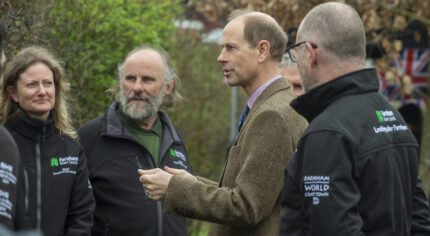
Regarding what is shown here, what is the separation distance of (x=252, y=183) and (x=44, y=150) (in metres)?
1.50

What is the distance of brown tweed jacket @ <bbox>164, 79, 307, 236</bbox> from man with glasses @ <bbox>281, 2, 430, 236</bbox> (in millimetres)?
655

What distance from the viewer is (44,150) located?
6797 millimetres

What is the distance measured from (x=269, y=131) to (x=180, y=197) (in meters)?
0.62

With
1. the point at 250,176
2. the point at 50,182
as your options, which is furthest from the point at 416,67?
the point at 250,176

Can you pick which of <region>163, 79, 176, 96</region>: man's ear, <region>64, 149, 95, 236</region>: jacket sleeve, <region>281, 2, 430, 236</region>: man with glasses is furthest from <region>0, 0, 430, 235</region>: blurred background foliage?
<region>281, 2, 430, 236</region>: man with glasses

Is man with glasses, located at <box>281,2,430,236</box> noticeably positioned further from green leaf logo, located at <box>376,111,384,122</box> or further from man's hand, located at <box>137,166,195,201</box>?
man's hand, located at <box>137,166,195,201</box>

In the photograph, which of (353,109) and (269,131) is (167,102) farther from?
(353,109)

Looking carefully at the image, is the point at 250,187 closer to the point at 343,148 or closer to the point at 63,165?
the point at 343,148

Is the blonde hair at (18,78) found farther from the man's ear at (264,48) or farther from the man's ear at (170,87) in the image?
the man's ear at (264,48)

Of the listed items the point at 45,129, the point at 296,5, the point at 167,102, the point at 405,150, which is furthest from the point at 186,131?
the point at 405,150

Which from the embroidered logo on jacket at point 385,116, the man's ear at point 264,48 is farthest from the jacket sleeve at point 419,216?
the man's ear at point 264,48

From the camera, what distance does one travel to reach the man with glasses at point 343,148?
16.7 feet

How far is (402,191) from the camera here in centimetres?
536

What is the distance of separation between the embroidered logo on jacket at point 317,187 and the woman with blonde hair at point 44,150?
2112 mm
